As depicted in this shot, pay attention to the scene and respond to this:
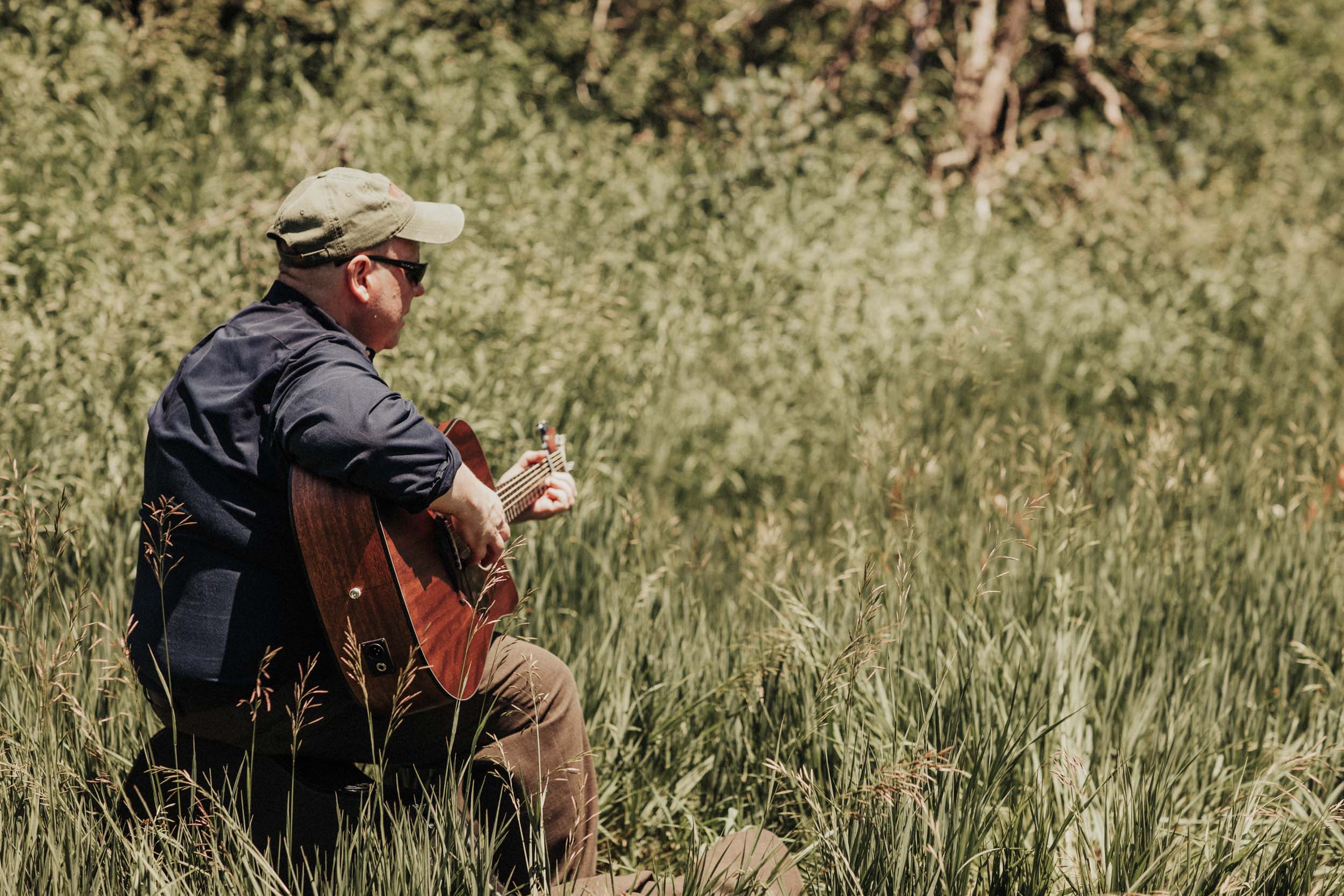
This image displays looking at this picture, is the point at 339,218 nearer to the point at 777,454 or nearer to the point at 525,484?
the point at 525,484

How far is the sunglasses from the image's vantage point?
90.7 inches

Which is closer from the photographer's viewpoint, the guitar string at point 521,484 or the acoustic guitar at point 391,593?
the acoustic guitar at point 391,593

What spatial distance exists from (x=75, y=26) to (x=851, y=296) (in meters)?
4.34

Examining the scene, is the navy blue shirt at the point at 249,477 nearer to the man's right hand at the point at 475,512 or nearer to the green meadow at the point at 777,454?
the man's right hand at the point at 475,512

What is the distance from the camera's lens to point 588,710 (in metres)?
Answer: 2.93

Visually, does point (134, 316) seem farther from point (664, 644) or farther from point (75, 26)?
point (75, 26)

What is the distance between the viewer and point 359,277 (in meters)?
2.30

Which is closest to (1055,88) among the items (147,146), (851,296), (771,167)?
(771,167)

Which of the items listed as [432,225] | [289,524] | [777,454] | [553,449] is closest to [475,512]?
[289,524]

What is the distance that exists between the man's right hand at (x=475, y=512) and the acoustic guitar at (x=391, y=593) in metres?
0.05

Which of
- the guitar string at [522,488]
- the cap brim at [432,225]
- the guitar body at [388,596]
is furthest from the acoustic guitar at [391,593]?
the cap brim at [432,225]

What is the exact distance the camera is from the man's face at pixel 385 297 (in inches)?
91.5

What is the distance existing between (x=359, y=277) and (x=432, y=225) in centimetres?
20

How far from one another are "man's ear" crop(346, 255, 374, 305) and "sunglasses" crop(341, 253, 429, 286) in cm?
1
